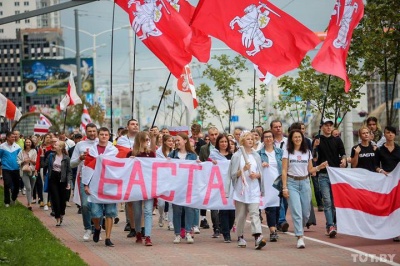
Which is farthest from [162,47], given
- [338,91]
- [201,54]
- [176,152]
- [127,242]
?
[338,91]

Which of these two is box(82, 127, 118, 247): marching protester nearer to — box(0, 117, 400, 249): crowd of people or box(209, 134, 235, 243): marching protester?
box(0, 117, 400, 249): crowd of people

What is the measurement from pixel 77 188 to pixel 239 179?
353 centimetres

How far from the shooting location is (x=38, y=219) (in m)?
22.1

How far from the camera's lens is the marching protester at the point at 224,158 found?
1728cm

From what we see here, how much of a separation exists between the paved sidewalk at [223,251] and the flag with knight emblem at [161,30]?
346 centimetres

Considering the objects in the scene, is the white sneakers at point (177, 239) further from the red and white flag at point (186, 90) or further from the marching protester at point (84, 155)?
the red and white flag at point (186, 90)

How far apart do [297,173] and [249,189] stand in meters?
0.79

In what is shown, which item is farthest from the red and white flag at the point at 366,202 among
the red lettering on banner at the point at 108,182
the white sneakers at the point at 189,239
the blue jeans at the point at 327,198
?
the red lettering on banner at the point at 108,182

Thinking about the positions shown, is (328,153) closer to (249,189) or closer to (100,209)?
(249,189)

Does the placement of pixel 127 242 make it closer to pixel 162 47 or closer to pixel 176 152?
pixel 176 152

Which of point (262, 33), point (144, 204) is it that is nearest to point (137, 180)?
point (144, 204)

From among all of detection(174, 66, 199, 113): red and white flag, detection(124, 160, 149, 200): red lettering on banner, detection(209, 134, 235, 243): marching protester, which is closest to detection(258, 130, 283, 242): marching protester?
detection(209, 134, 235, 243): marching protester

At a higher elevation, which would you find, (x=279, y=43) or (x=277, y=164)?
(x=279, y=43)

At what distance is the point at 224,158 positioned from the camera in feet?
59.4
